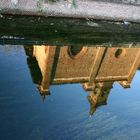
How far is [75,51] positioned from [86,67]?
820 mm

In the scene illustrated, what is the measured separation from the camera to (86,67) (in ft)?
45.0

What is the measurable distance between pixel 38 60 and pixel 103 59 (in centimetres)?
403

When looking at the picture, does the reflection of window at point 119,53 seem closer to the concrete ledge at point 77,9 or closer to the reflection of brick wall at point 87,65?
the reflection of brick wall at point 87,65

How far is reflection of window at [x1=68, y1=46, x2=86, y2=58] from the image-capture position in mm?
13002

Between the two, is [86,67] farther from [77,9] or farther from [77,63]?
[77,9]

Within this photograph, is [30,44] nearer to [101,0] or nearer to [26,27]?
[26,27]

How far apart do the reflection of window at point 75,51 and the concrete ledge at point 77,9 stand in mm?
2577

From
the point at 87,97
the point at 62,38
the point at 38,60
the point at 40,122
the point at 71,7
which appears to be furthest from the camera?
the point at 71,7

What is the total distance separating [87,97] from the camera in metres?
9.82

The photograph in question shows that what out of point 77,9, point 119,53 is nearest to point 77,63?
point 119,53

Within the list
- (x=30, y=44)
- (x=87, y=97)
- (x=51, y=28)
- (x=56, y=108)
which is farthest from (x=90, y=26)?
(x=56, y=108)

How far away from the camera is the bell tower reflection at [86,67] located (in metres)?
10.4

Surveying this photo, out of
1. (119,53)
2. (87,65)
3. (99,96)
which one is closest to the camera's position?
(99,96)

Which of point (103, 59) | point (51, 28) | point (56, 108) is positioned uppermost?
point (56, 108)
